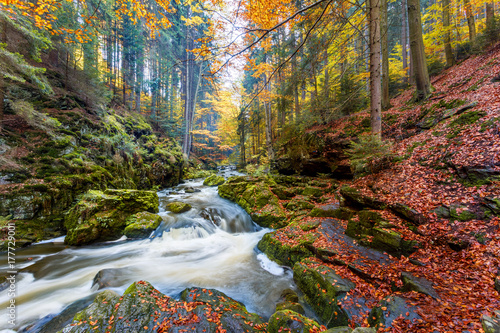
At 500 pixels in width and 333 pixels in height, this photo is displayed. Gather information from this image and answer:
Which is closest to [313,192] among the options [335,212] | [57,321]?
[335,212]

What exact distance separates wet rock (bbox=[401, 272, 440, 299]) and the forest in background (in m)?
3.92

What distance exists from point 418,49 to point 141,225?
1361 centimetres

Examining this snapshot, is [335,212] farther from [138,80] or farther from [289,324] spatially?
[138,80]

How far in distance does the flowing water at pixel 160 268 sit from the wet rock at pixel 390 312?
221cm

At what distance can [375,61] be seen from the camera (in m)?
5.52

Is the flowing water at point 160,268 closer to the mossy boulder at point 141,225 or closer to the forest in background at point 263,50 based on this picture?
the mossy boulder at point 141,225

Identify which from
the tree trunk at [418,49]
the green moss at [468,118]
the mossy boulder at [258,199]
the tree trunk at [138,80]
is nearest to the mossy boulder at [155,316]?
the mossy boulder at [258,199]

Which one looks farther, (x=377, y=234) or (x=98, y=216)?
(x=98, y=216)

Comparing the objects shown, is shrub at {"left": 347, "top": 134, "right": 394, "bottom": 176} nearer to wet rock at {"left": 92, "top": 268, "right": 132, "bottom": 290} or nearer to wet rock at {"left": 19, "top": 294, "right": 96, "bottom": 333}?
wet rock at {"left": 92, "top": 268, "right": 132, "bottom": 290}

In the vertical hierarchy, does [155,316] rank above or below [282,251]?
above

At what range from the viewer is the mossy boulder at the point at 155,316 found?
277cm

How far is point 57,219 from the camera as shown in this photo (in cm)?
630

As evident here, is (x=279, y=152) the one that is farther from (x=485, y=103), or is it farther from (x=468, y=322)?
(x=468, y=322)

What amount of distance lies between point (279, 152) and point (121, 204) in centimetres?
1015
